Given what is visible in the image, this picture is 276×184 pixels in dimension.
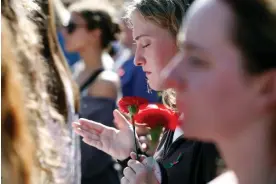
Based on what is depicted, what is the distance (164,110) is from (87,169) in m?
1.74

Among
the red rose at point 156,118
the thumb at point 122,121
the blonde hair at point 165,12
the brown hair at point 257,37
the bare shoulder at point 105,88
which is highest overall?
the brown hair at point 257,37

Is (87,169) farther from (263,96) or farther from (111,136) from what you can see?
(263,96)

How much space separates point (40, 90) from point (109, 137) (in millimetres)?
511

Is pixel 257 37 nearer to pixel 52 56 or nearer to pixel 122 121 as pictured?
pixel 122 121

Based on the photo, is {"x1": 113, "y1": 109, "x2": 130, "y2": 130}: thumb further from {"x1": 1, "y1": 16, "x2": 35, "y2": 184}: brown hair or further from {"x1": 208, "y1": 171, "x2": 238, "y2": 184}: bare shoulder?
{"x1": 208, "y1": 171, "x2": 238, "y2": 184}: bare shoulder

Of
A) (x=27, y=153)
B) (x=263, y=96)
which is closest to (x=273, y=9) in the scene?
(x=263, y=96)

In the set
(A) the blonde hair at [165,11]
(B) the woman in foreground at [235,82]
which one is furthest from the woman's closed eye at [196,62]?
(A) the blonde hair at [165,11]

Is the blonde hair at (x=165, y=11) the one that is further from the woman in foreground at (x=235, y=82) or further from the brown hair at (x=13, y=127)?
the woman in foreground at (x=235, y=82)

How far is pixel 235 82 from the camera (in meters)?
1.17

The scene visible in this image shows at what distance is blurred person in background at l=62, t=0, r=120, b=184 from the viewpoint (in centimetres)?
373

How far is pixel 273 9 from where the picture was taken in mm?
1178

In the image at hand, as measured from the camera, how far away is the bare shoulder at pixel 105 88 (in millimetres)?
4082

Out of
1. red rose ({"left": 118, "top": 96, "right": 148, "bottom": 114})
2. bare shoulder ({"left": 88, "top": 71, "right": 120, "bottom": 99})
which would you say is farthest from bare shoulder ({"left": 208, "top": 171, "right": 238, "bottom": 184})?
bare shoulder ({"left": 88, "top": 71, "right": 120, "bottom": 99})

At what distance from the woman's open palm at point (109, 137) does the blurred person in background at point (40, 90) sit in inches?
5.1
